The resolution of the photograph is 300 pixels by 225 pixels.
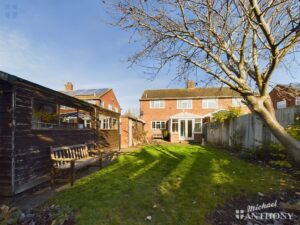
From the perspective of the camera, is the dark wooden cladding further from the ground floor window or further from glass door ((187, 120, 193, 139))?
the ground floor window

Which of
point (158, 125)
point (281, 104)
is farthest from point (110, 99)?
point (281, 104)

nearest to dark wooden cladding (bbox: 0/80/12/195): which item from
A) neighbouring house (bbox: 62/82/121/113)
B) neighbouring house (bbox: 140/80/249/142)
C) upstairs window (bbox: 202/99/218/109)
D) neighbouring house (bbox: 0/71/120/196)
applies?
neighbouring house (bbox: 0/71/120/196)

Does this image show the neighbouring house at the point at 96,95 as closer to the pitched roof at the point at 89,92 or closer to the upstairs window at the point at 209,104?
the pitched roof at the point at 89,92

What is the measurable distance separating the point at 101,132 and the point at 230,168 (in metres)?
7.67

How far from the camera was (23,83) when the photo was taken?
5277 millimetres

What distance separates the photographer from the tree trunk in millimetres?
3042

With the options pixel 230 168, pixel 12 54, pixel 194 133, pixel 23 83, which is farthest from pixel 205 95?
pixel 23 83

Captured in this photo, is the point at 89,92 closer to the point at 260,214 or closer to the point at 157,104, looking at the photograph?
the point at 157,104

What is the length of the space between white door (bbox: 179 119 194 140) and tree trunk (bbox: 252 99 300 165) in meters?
21.1

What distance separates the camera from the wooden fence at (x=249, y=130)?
24.9 feet

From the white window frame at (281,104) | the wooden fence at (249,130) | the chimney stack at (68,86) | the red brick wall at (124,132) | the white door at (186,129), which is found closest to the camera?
the wooden fence at (249,130)

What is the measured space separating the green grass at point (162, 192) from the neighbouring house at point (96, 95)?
754 inches

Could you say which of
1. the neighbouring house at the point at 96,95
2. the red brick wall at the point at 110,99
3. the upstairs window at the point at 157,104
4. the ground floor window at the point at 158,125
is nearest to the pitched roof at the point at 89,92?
the neighbouring house at the point at 96,95

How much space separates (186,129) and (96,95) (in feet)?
38.8
